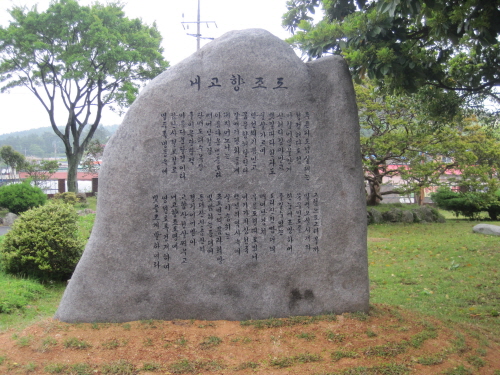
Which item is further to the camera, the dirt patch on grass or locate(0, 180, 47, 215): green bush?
locate(0, 180, 47, 215): green bush

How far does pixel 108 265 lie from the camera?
15.3ft

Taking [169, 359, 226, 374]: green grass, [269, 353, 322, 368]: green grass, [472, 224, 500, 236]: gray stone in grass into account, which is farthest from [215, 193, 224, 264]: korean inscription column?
[472, 224, 500, 236]: gray stone in grass

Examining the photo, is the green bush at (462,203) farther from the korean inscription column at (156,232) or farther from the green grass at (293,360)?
the korean inscription column at (156,232)

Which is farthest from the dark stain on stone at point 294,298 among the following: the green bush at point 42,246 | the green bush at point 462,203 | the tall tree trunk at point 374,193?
the green bush at point 462,203

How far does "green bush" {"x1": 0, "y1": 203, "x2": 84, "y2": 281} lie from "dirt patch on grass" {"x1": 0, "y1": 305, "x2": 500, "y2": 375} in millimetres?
2621

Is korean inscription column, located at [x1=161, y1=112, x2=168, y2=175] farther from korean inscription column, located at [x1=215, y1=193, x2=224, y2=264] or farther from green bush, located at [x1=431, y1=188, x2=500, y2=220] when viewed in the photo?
green bush, located at [x1=431, y1=188, x2=500, y2=220]

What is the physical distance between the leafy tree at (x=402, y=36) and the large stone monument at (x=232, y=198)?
0.61 m

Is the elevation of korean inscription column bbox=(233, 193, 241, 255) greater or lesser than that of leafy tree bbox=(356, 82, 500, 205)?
lesser

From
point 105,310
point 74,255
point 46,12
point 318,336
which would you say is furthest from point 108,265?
point 46,12

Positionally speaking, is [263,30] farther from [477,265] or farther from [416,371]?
[477,265]

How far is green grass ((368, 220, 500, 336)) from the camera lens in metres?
6.09

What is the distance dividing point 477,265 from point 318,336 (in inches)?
230

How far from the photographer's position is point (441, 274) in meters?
8.02

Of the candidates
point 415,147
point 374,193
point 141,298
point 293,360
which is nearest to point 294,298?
point 293,360
